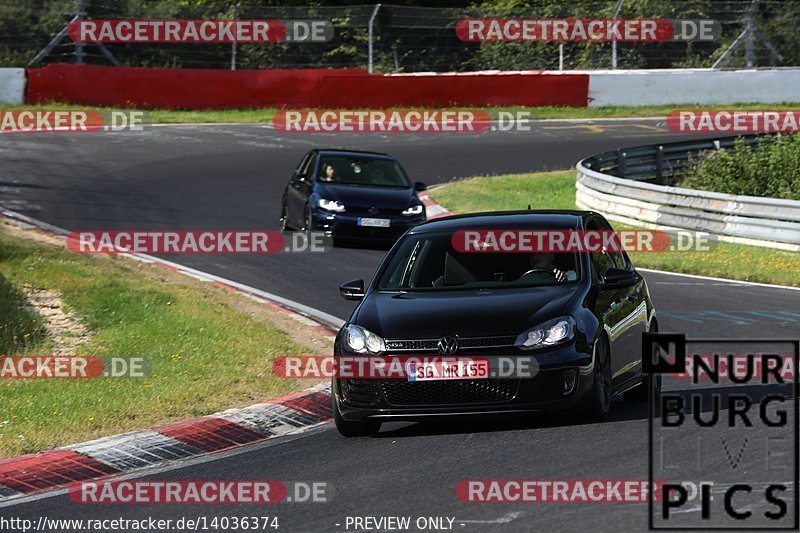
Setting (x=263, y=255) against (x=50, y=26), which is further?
(x=50, y=26)

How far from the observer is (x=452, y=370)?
9.12 metres

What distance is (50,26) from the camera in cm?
3750

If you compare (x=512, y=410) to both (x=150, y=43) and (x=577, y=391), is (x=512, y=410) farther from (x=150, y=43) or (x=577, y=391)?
(x=150, y=43)

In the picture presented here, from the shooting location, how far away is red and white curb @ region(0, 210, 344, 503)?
8891mm

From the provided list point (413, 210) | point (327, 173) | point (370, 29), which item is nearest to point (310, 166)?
point (327, 173)

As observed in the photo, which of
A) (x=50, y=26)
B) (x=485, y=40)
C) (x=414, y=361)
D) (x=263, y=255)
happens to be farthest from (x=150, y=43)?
(x=414, y=361)

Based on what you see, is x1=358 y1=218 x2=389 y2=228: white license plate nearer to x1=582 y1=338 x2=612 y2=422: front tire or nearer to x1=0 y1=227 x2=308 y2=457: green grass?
x1=0 y1=227 x2=308 y2=457: green grass

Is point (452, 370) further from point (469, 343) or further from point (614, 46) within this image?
point (614, 46)

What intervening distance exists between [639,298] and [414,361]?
2431 mm

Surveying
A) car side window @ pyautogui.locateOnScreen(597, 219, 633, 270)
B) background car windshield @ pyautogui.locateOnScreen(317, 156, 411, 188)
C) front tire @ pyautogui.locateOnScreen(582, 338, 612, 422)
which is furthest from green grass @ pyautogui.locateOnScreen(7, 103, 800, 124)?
front tire @ pyautogui.locateOnScreen(582, 338, 612, 422)

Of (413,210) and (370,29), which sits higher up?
(370,29)

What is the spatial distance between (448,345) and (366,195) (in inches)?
496

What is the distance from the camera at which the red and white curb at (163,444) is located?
8.89 meters

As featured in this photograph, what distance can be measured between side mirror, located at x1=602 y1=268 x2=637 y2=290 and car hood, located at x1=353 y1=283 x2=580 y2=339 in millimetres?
233
